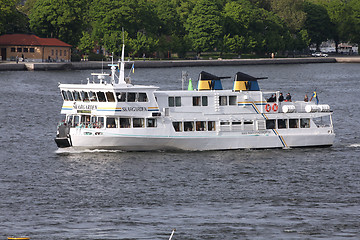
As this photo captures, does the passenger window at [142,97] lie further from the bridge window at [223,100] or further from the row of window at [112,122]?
the bridge window at [223,100]

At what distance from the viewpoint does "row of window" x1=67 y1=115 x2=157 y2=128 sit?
60344 mm

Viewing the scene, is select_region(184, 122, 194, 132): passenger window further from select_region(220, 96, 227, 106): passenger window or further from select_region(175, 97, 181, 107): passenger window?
select_region(220, 96, 227, 106): passenger window

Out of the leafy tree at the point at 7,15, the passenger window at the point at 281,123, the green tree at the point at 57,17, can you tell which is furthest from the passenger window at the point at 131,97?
the green tree at the point at 57,17

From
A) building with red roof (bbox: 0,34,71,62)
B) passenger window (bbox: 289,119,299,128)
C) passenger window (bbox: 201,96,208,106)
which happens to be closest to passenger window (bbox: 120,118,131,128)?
passenger window (bbox: 201,96,208,106)

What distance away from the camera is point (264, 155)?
206ft

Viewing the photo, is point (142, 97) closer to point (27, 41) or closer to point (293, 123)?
point (293, 123)

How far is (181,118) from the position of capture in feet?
202

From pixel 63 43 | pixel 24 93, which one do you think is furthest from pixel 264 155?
pixel 63 43

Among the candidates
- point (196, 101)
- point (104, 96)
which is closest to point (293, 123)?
point (196, 101)

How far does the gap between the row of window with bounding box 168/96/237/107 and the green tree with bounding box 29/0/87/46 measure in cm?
13454

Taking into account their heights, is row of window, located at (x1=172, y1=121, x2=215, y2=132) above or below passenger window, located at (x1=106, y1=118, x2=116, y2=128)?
below

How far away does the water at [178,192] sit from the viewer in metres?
41.7

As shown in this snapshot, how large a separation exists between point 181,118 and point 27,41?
421 feet

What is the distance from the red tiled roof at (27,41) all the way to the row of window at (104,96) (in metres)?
124
